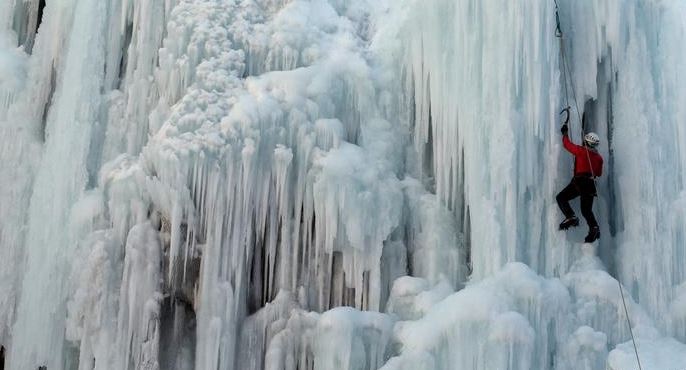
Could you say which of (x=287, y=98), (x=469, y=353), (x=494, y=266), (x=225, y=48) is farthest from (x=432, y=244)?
(x=225, y=48)

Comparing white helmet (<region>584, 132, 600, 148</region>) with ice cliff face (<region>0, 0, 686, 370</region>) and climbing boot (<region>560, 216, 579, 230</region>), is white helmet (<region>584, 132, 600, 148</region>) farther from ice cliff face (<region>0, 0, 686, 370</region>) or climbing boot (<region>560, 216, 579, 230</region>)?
climbing boot (<region>560, 216, 579, 230</region>)

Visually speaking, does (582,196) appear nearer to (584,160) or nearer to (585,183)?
(585,183)

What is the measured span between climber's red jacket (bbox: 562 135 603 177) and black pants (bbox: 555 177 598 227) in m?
0.06

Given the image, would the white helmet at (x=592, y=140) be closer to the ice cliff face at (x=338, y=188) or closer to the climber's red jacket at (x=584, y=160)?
the climber's red jacket at (x=584, y=160)

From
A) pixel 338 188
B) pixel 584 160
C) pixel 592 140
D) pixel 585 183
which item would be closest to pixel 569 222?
pixel 585 183

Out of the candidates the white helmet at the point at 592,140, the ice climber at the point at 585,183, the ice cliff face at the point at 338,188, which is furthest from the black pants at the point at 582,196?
the white helmet at the point at 592,140

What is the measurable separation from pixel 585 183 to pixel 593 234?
41 cm

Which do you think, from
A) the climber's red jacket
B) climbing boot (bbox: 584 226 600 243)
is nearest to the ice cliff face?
climbing boot (bbox: 584 226 600 243)

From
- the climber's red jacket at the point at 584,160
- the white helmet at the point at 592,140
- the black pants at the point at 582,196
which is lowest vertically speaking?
the black pants at the point at 582,196

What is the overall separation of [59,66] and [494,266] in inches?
196

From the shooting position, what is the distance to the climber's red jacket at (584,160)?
634 centimetres

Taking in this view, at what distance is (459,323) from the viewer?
20.0ft

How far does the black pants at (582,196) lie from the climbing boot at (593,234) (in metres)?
0.03

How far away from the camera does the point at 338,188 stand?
23.3 ft
